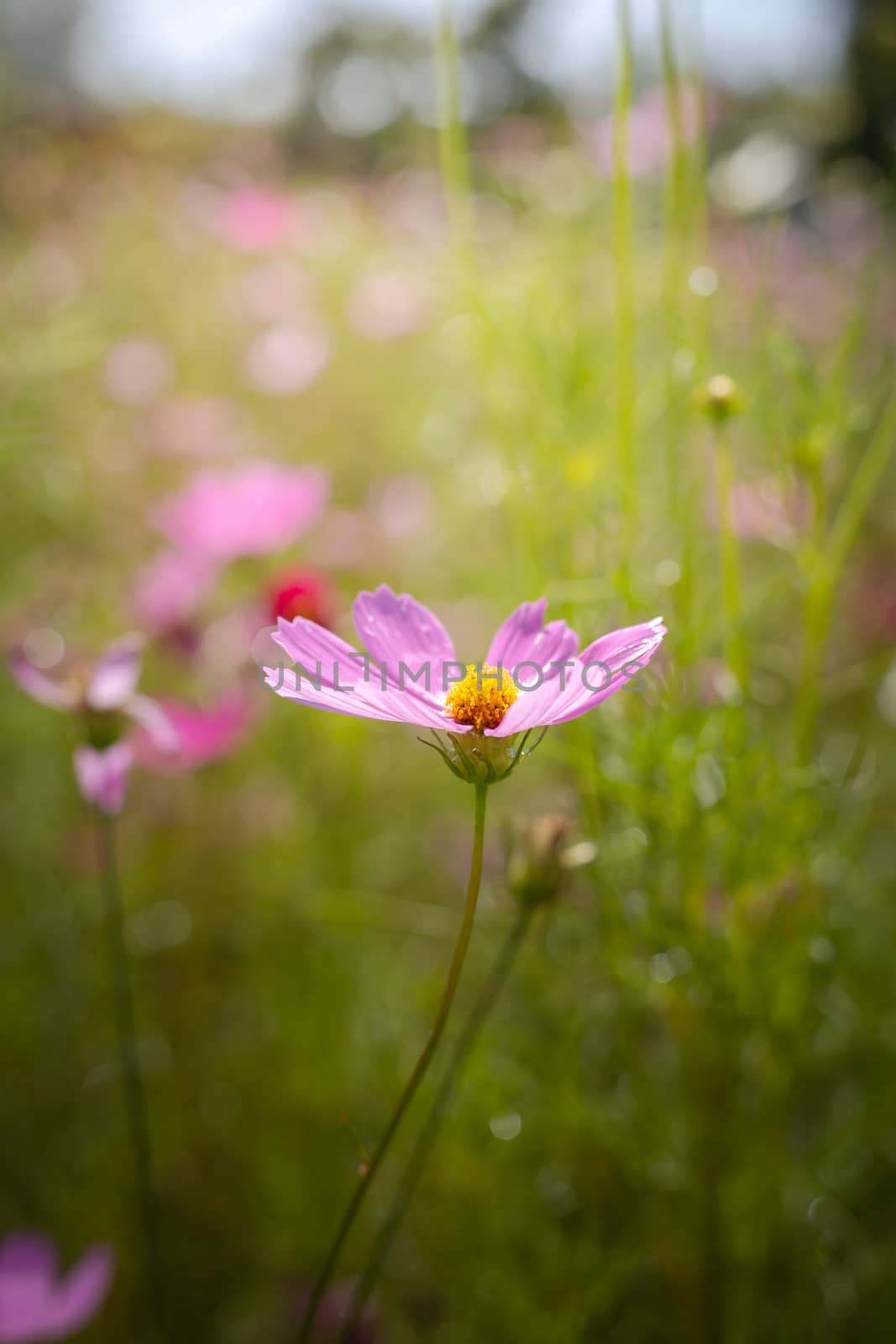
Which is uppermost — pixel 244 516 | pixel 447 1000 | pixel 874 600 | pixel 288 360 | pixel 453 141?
pixel 453 141

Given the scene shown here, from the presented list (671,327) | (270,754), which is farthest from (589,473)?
(270,754)

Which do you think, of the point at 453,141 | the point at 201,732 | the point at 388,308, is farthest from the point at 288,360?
the point at 453,141

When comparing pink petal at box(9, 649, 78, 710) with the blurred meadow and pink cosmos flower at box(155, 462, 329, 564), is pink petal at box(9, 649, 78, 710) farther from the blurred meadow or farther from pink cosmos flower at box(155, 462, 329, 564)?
pink cosmos flower at box(155, 462, 329, 564)

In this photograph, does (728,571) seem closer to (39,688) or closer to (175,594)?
(39,688)

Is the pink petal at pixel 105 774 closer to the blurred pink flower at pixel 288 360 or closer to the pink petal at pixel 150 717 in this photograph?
the pink petal at pixel 150 717

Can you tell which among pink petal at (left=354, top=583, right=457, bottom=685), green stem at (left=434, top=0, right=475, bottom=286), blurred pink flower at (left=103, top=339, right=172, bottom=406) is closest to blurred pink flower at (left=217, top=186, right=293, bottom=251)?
blurred pink flower at (left=103, top=339, right=172, bottom=406)

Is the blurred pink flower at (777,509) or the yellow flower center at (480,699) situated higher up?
the yellow flower center at (480,699)

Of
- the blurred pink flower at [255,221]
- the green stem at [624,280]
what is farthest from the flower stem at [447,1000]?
the blurred pink flower at [255,221]
